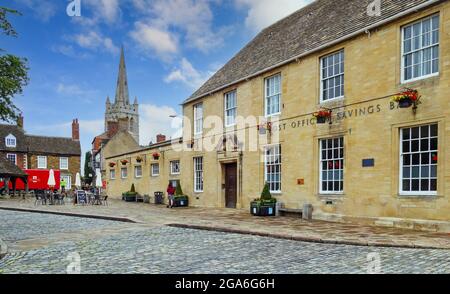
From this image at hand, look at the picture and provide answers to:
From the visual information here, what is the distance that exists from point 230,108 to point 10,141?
40436 mm

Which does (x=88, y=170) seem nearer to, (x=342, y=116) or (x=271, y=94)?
(x=271, y=94)

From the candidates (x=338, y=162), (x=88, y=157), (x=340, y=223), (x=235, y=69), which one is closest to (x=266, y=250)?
(x=340, y=223)

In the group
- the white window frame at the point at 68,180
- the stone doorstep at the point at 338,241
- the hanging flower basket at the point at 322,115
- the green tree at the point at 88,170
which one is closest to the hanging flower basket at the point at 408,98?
the hanging flower basket at the point at 322,115

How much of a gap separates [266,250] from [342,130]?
7.33 meters

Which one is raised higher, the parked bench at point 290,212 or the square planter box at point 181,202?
the parked bench at point 290,212

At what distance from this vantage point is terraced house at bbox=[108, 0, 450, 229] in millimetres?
11812

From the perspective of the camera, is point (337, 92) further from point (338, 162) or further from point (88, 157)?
point (88, 157)

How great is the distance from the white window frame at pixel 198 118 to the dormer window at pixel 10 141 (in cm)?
3647

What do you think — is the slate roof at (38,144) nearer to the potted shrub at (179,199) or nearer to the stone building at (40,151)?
the stone building at (40,151)

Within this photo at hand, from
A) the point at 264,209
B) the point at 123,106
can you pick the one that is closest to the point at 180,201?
the point at 264,209

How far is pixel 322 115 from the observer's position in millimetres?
14648

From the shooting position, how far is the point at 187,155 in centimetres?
2458

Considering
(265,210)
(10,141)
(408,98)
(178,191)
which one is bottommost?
(178,191)

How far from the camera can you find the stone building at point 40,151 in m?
50.6
